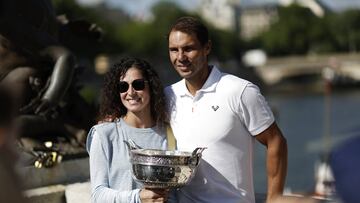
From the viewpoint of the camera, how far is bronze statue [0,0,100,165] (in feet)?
18.0

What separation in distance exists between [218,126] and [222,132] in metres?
0.03

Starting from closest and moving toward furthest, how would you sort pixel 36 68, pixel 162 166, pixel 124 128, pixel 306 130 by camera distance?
pixel 162 166 → pixel 124 128 → pixel 36 68 → pixel 306 130

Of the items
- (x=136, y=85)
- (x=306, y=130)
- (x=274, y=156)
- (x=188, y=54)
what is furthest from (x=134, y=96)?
(x=306, y=130)

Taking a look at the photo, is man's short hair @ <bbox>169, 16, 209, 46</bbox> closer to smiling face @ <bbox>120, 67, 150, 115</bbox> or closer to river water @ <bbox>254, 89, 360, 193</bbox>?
smiling face @ <bbox>120, 67, 150, 115</bbox>

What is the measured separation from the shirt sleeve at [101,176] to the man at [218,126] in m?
0.28

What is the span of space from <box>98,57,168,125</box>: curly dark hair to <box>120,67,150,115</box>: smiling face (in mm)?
21

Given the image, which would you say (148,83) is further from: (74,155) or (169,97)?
(74,155)

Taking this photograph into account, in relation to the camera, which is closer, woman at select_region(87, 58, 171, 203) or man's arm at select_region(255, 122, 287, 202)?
woman at select_region(87, 58, 171, 203)

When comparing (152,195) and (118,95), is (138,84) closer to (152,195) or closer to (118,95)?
(118,95)

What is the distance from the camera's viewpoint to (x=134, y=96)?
9.91 feet

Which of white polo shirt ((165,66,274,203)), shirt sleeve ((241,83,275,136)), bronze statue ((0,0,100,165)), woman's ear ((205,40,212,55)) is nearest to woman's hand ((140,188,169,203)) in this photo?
white polo shirt ((165,66,274,203))

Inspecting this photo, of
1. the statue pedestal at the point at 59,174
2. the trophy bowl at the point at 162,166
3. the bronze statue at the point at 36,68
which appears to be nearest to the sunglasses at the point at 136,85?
the trophy bowl at the point at 162,166

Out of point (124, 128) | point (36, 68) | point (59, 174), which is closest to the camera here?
point (124, 128)

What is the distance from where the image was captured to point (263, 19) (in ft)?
345
